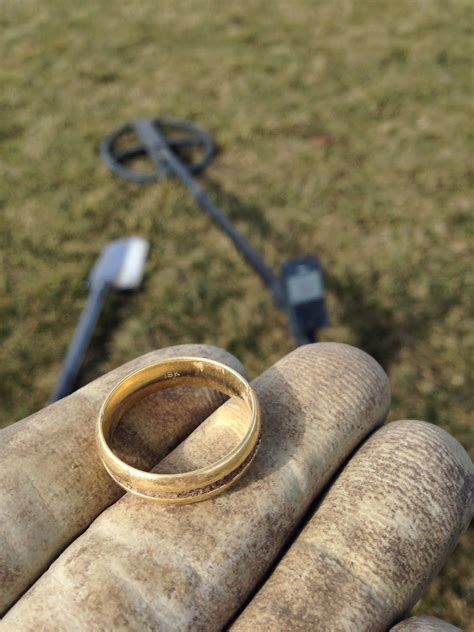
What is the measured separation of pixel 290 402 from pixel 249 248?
311 centimetres

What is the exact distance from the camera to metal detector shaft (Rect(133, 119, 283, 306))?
510cm

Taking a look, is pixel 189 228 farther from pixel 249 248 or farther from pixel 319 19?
pixel 319 19

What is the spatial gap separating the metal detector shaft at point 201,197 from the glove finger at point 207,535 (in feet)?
8.71

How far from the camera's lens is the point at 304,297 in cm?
446

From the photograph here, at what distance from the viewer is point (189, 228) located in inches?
235

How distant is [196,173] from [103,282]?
2.11 m

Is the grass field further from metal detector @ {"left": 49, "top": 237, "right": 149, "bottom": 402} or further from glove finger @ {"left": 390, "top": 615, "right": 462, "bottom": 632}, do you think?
glove finger @ {"left": 390, "top": 615, "right": 462, "bottom": 632}

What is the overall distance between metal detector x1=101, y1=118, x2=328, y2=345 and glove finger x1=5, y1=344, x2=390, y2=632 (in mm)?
2140

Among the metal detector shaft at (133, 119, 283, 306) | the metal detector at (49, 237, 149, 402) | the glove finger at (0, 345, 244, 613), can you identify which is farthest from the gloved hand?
the metal detector shaft at (133, 119, 283, 306)

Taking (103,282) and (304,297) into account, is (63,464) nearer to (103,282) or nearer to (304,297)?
(304,297)

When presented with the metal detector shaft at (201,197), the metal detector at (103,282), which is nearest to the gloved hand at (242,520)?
the metal detector at (103,282)

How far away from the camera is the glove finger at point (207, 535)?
1.82 meters

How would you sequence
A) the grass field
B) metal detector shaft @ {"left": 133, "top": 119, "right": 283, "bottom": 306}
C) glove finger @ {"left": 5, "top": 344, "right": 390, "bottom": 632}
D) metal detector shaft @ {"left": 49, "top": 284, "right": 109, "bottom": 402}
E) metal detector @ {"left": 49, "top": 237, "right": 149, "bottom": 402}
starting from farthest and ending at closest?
metal detector shaft @ {"left": 133, "top": 119, "right": 283, "bottom": 306}
the grass field
metal detector @ {"left": 49, "top": 237, "right": 149, "bottom": 402}
metal detector shaft @ {"left": 49, "top": 284, "right": 109, "bottom": 402}
glove finger @ {"left": 5, "top": 344, "right": 390, "bottom": 632}

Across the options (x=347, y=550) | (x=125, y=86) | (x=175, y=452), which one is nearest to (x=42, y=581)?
(x=175, y=452)
